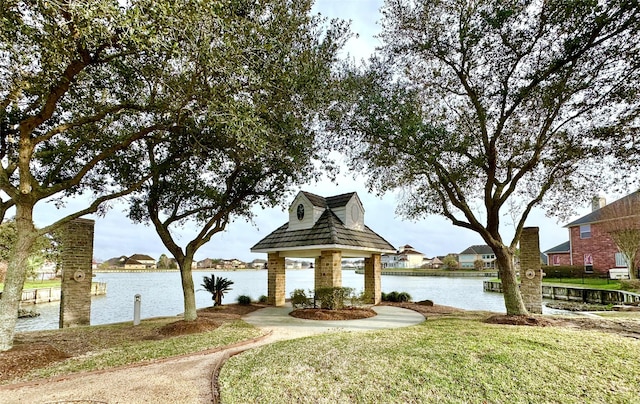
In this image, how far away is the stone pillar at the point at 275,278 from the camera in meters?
15.3

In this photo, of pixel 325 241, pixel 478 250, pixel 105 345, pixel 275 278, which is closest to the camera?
pixel 105 345

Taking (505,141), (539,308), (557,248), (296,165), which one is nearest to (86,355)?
(296,165)

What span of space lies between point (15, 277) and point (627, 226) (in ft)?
116

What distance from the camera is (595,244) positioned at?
3138 centimetres

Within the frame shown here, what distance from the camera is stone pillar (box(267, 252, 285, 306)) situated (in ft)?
50.3

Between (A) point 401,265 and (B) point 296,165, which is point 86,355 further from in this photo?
(A) point 401,265

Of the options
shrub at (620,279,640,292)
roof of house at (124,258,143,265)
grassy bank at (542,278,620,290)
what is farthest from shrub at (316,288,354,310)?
roof of house at (124,258,143,265)

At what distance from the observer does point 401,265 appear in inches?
3344

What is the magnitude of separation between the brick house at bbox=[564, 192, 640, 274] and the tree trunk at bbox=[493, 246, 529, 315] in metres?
24.9

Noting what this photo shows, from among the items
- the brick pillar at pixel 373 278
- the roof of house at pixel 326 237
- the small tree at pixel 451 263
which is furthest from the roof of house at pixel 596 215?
the small tree at pixel 451 263

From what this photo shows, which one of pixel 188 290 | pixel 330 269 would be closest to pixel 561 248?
pixel 330 269

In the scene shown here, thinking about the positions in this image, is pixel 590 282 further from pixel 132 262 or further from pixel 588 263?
pixel 132 262

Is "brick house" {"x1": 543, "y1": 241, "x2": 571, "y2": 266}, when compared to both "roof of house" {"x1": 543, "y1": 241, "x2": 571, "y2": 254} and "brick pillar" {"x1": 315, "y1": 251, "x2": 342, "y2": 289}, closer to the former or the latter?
"roof of house" {"x1": 543, "y1": 241, "x2": 571, "y2": 254}

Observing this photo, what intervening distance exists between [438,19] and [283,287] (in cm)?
1269
